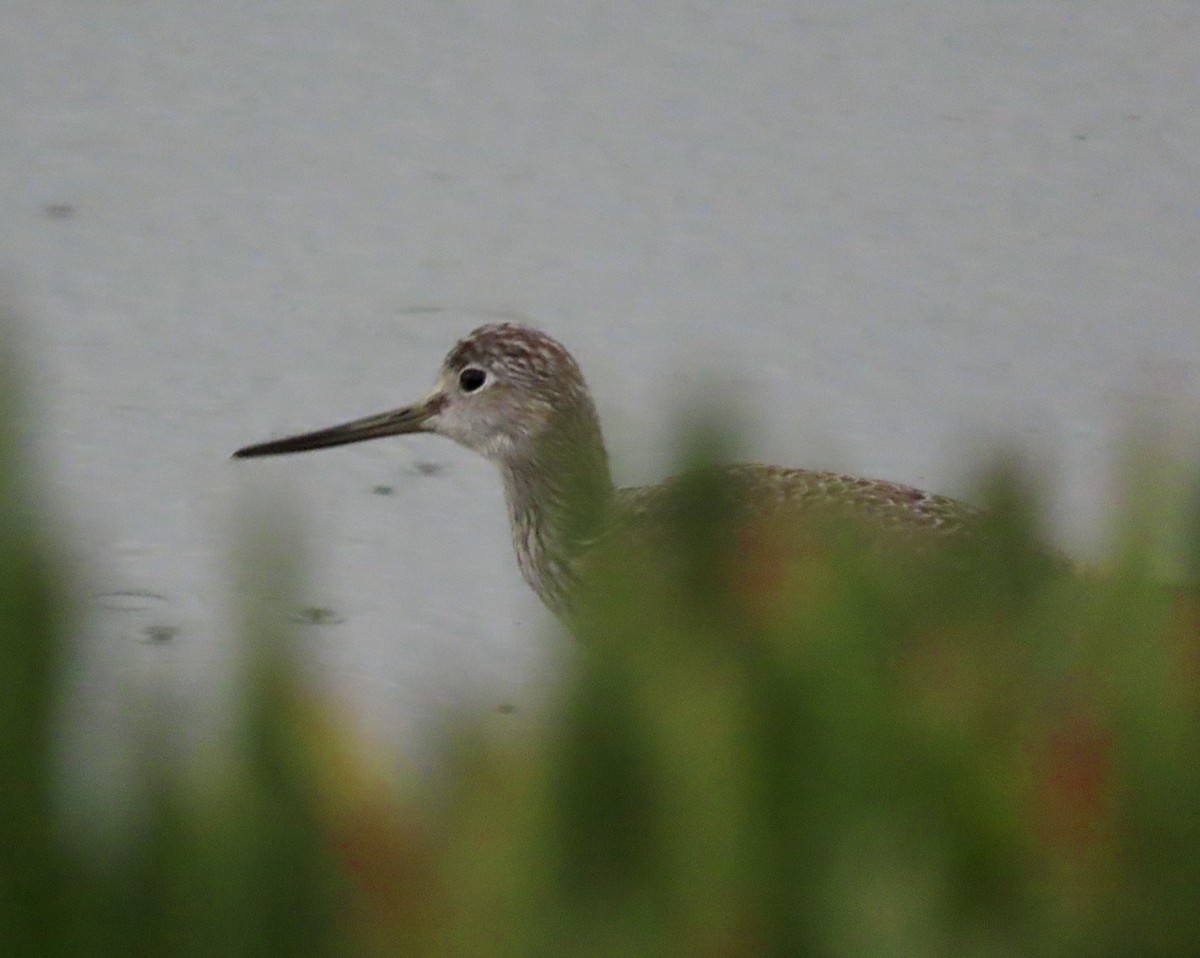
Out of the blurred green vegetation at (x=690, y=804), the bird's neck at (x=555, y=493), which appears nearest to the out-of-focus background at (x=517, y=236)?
the bird's neck at (x=555, y=493)

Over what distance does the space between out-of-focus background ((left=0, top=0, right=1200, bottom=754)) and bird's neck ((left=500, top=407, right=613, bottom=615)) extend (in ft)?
0.50

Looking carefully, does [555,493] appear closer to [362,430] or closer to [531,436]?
[531,436]

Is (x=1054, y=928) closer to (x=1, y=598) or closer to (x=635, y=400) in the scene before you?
(x=1, y=598)

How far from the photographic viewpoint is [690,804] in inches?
37.8

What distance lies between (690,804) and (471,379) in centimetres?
273

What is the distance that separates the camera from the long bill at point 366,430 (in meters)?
3.72

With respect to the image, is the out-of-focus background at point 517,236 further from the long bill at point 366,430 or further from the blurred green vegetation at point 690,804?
the blurred green vegetation at point 690,804

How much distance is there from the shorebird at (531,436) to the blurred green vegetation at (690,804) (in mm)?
2172

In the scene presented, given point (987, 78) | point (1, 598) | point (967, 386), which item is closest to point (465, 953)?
point (1, 598)

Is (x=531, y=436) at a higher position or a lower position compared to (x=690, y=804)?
lower

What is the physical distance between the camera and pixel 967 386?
14.4ft

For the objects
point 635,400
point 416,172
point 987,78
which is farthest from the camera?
point 987,78

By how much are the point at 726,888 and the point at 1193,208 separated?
4.23m

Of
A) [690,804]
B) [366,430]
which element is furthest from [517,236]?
[690,804]
